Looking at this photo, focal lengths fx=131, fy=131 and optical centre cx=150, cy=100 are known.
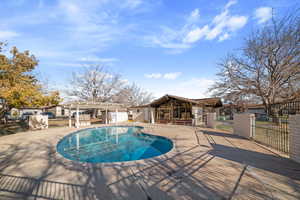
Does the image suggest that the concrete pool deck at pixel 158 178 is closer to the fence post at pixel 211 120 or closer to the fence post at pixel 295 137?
the fence post at pixel 295 137

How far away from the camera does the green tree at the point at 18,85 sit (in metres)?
8.86

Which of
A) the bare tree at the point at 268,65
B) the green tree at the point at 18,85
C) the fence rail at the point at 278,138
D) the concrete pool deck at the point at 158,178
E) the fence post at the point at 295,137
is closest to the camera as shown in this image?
the concrete pool deck at the point at 158,178

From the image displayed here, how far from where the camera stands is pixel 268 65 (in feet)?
42.8

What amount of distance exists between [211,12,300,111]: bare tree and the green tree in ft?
59.5

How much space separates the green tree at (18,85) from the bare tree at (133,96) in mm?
17693

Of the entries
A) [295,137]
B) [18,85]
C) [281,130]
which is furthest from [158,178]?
[18,85]

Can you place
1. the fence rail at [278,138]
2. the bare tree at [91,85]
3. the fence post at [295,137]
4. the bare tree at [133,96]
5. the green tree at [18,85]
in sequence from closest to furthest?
the fence post at [295,137] < the fence rail at [278,138] < the green tree at [18,85] < the bare tree at [91,85] < the bare tree at [133,96]

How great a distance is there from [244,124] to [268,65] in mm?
8831

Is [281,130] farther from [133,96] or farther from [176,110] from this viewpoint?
[133,96]

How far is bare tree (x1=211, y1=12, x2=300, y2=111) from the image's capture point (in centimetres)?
1105

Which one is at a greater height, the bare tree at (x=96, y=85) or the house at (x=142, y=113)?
the bare tree at (x=96, y=85)

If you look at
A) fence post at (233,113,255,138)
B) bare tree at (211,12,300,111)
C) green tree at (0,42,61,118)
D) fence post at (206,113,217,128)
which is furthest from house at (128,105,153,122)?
fence post at (233,113,255,138)

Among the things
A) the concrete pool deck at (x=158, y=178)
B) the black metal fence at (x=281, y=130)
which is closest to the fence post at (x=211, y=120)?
the black metal fence at (x=281, y=130)

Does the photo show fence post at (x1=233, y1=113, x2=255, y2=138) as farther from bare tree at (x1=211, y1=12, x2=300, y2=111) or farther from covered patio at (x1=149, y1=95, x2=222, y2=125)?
bare tree at (x1=211, y1=12, x2=300, y2=111)
